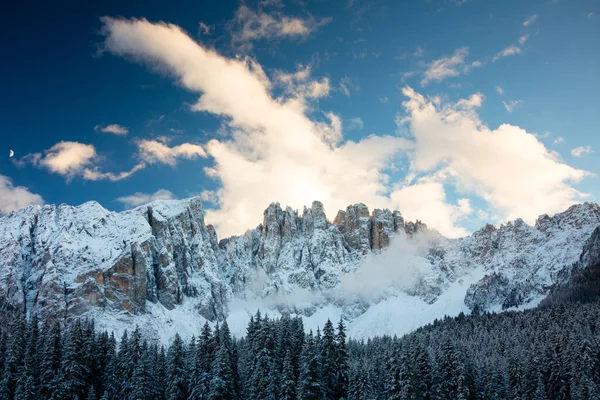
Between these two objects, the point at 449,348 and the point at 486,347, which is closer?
the point at 449,348

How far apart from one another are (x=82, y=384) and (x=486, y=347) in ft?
337

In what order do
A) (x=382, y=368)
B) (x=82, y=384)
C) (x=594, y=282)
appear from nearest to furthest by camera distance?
(x=82, y=384) → (x=382, y=368) → (x=594, y=282)

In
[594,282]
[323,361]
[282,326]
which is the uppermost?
[594,282]

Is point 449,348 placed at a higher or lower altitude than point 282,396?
higher

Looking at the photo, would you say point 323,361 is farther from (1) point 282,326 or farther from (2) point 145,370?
(2) point 145,370

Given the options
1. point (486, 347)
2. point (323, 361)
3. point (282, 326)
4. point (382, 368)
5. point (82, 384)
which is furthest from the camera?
point (486, 347)

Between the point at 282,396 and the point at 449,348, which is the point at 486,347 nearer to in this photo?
the point at 449,348

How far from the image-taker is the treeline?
202ft

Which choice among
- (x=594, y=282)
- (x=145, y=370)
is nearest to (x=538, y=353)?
(x=145, y=370)

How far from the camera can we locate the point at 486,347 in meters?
130

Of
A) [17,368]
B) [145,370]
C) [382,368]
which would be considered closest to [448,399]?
[382,368]

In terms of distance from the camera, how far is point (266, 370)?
213 feet

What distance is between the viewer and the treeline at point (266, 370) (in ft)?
202

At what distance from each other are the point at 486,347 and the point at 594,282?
97.7 m
